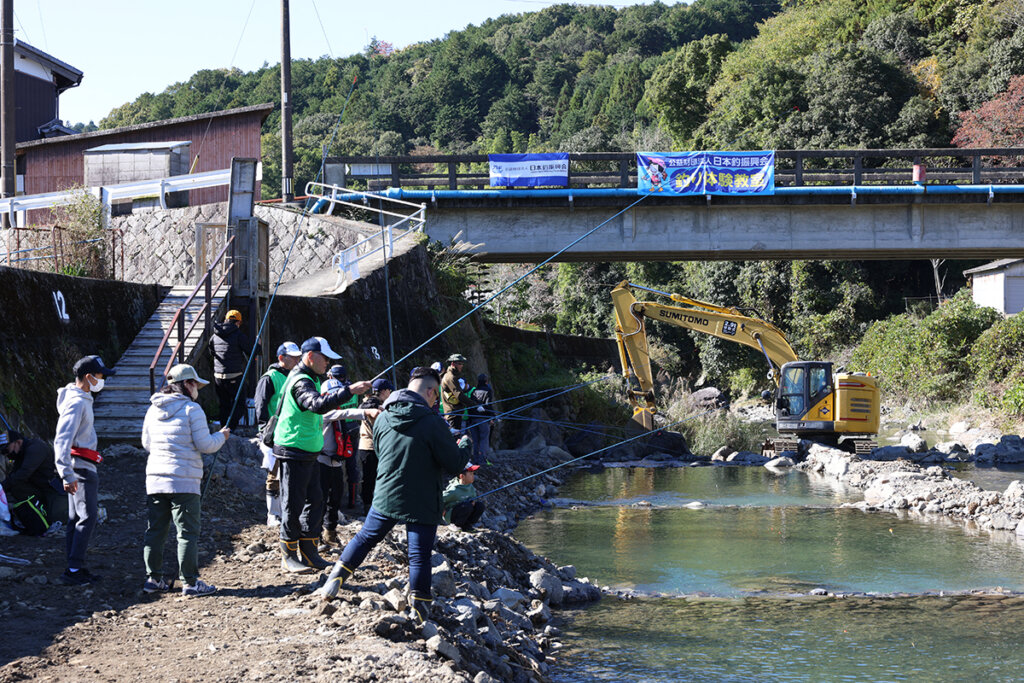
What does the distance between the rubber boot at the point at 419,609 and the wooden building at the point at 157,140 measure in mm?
24126

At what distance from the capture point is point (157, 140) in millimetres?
29594

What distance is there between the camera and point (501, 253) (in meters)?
25.9

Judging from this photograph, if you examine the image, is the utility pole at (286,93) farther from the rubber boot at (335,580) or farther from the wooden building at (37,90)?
the rubber boot at (335,580)

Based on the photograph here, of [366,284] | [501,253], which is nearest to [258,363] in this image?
[366,284]

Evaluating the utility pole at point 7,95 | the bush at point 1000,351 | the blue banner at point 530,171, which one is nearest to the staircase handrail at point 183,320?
the utility pole at point 7,95

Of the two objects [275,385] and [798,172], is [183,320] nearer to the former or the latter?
[275,385]

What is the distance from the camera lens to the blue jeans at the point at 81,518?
24.6 ft

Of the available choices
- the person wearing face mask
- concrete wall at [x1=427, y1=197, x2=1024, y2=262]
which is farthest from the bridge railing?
the person wearing face mask

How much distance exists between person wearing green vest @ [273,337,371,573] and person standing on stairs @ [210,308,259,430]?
4.82 meters

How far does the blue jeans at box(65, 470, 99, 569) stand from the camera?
7.50 metres

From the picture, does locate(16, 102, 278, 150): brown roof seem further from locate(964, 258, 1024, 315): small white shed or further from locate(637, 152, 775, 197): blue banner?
locate(964, 258, 1024, 315): small white shed

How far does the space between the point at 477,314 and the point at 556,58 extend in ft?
285

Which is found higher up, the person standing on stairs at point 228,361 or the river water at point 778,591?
the person standing on stairs at point 228,361

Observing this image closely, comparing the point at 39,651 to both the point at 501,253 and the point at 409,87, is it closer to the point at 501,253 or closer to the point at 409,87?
the point at 501,253
